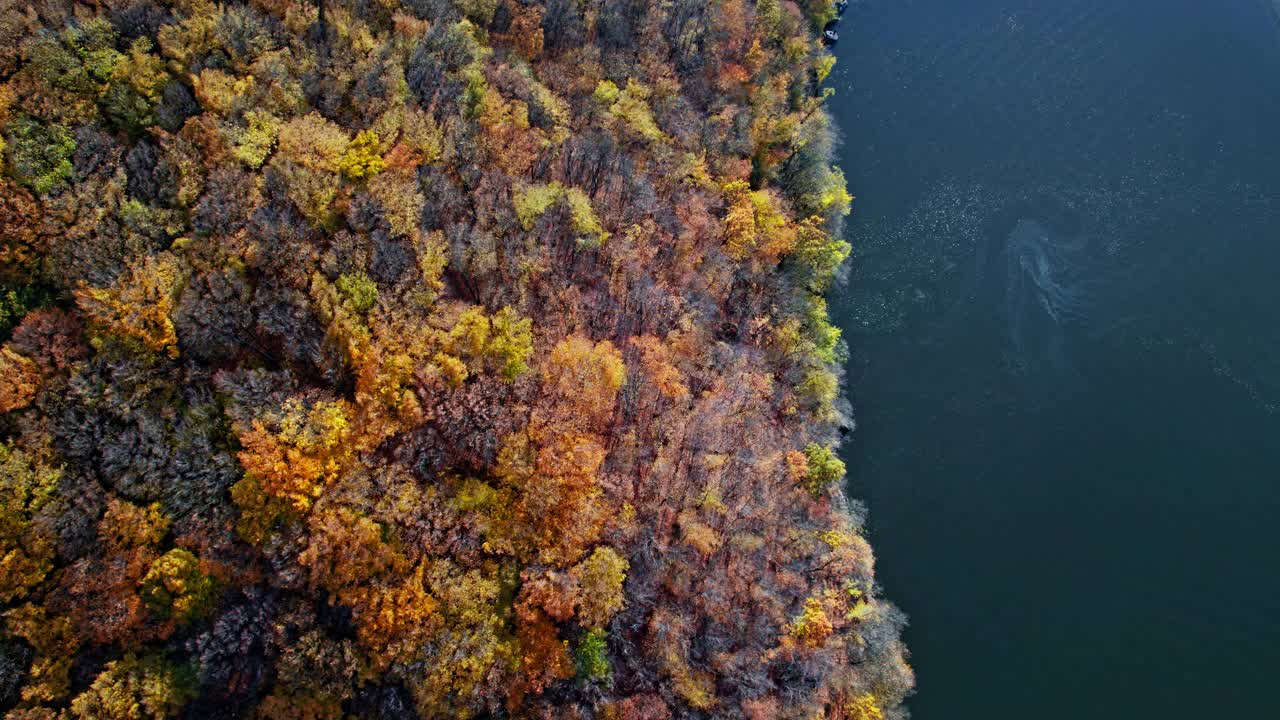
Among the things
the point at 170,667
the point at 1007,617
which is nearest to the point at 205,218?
the point at 170,667

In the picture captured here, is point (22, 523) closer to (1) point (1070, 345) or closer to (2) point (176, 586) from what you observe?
(2) point (176, 586)

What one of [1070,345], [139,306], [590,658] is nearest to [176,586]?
[139,306]

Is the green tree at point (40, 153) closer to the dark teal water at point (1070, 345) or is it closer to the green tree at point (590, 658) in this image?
the green tree at point (590, 658)

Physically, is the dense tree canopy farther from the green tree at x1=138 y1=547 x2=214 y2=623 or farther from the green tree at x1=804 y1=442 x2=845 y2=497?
the green tree at x1=804 y1=442 x2=845 y2=497

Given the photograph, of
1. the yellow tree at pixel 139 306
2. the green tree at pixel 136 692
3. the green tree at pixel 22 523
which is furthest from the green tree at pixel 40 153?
the green tree at pixel 136 692

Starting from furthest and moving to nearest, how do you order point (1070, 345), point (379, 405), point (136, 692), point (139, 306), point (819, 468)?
point (1070, 345) < point (819, 468) < point (379, 405) < point (139, 306) < point (136, 692)

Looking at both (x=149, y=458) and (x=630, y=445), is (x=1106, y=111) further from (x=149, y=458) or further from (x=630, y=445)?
(x=149, y=458)
